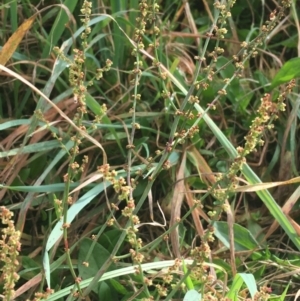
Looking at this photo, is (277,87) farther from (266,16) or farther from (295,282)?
(295,282)

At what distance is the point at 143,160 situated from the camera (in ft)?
3.03

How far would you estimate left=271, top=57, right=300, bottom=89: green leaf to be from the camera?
1063mm

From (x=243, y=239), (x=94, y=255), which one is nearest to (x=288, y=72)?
(x=243, y=239)

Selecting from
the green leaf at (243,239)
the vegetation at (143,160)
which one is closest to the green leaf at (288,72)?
the vegetation at (143,160)

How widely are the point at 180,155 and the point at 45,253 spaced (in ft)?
1.07

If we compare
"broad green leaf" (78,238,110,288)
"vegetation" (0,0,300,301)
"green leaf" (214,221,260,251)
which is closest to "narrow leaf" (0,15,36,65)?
"vegetation" (0,0,300,301)

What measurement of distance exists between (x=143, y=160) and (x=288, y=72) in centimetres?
34

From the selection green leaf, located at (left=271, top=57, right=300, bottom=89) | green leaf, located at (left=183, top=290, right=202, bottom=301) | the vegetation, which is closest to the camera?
green leaf, located at (left=183, top=290, right=202, bottom=301)

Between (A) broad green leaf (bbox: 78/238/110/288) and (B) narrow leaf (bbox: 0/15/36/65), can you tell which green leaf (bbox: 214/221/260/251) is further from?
(B) narrow leaf (bbox: 0/15/36/65)

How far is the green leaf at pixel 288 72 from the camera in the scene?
1.06 m

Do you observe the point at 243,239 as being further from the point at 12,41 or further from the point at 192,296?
the point at 12,41

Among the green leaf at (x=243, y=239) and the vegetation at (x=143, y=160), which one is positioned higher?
the vegetation at (x=143, y=160)

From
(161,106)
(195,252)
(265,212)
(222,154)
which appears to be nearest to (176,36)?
(161,106)

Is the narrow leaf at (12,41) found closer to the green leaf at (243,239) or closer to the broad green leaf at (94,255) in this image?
the broad green leaf at (94,255)
